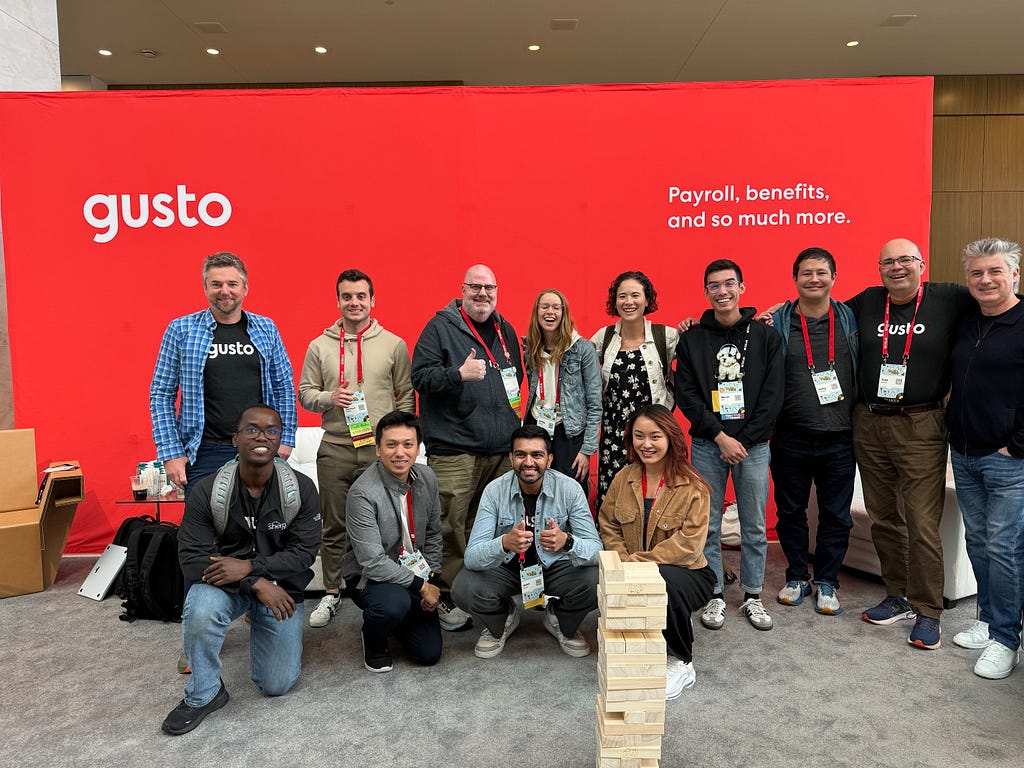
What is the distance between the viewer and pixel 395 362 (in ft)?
10.2

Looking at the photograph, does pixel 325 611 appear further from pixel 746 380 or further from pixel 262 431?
pixel 746 380

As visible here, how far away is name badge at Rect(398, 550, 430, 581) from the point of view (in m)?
2.66

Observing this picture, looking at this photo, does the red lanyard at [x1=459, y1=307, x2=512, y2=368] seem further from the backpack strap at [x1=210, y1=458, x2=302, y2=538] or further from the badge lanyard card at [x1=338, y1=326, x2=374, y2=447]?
the backpack strap at [x1=210, y1=458, x2=302, y2=538]

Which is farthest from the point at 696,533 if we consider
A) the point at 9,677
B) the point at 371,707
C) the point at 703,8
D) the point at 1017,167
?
the point at 1017,167

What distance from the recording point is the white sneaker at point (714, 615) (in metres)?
2.92

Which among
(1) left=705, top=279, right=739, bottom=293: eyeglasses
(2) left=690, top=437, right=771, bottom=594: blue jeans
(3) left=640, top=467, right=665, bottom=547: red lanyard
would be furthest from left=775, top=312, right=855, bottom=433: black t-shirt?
(3) left=640, top=467, right=665, bottom=547: red lanyard

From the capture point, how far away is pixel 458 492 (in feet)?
9.69

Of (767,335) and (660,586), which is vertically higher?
(767,335)

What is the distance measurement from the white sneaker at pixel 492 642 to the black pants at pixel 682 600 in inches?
26.2

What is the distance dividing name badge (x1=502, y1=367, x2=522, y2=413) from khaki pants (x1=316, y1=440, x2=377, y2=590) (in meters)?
0.65

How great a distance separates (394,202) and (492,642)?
8.67 ft

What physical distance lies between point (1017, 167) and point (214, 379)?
8479 millimetres

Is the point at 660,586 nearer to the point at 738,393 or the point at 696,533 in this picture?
the point at 696,533

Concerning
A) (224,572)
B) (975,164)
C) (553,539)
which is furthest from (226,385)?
(975,164)
